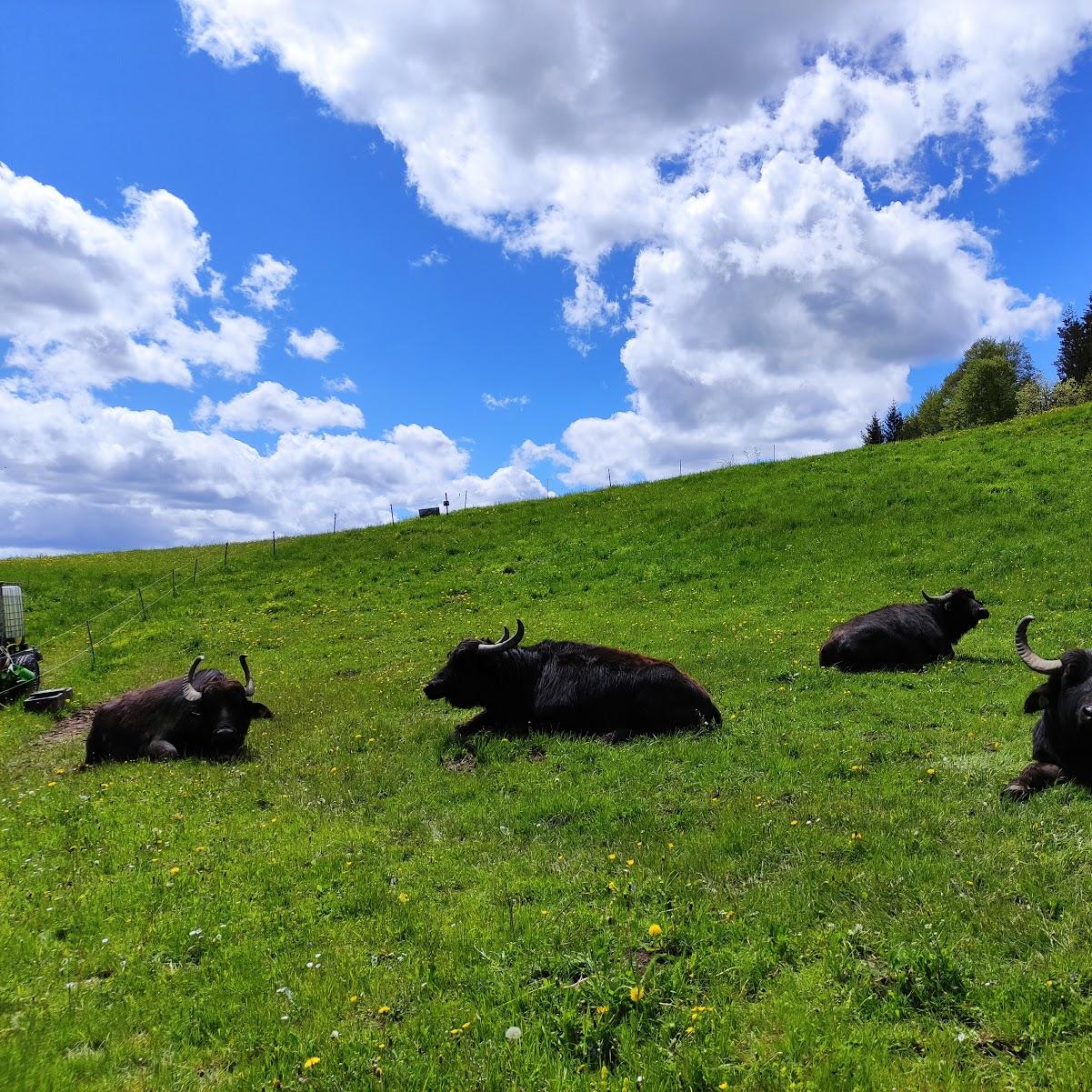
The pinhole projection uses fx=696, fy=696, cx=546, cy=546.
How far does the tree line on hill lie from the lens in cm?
7412

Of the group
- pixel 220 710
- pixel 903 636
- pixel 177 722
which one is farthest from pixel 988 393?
pixel 177 722

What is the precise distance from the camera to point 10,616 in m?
20.9

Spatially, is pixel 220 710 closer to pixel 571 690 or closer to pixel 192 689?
pixel 192 689

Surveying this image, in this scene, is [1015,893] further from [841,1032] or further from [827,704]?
[827,704]

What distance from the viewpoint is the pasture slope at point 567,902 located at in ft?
12.9

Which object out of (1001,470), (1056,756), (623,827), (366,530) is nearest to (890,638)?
(1056,756)

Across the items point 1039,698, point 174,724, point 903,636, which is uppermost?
point 903,636

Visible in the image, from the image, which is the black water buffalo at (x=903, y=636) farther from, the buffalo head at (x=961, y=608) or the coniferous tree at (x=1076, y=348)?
the coniferous tree at (x=1076, y=348)

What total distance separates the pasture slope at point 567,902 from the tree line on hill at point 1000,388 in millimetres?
72274

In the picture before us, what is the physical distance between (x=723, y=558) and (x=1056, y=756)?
810 inches

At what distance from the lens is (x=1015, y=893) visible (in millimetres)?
5117

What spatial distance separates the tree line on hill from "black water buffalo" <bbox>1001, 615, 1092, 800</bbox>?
235ft

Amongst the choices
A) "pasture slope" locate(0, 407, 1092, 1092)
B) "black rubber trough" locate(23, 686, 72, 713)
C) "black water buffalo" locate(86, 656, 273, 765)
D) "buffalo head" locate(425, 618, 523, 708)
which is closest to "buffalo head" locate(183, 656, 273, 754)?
"black water buffalo" locate(86, 656, 273, 765)

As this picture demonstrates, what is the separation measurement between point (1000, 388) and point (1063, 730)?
281 feet
